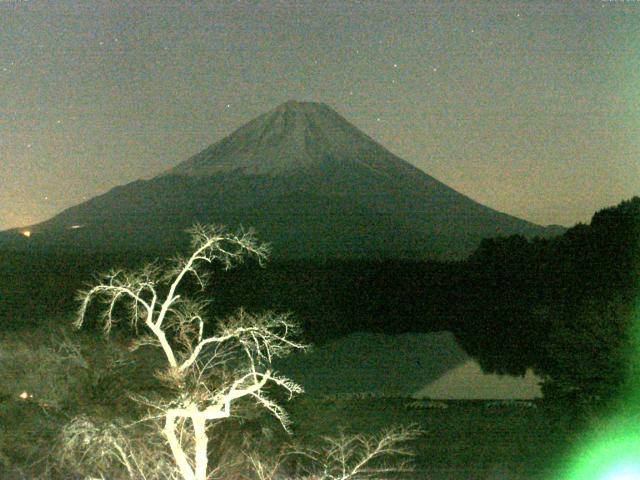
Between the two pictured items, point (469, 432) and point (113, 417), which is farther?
point (469, 432)

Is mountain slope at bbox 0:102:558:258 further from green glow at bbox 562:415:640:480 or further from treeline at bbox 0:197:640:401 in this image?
green glow at bbox 562:415:640:480

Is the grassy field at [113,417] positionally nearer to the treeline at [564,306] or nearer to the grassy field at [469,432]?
the grassy field at [469,432]

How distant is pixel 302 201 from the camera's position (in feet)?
305

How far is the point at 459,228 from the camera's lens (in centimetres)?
9225

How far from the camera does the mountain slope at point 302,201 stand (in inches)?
3118

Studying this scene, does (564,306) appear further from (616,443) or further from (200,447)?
(200,447)

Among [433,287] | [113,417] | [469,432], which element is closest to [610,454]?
[469,432]

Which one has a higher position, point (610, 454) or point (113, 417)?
point (113, 417)

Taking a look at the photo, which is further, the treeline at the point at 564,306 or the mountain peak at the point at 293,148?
the mountain peak at the point at 293,148

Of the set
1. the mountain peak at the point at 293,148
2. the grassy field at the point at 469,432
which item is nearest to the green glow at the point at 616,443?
the grassy field at the point at 469,432

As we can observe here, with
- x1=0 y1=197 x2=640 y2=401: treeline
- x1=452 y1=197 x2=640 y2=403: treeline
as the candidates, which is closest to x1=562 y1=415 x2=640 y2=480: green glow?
x1=452 y1=197 x2=640 y2=403: treeline

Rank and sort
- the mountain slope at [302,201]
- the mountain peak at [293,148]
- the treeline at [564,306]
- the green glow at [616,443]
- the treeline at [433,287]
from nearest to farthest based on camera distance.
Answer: the green glow at [616,443]
the treeline at [564,306]
the treeline at [433,287]
the mountain slope at [302,201]
the mountain peak at [293,148]

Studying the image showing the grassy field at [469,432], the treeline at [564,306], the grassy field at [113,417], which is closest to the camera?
the grassy field at [113,417]

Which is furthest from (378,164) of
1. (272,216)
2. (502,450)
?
(502,450)
